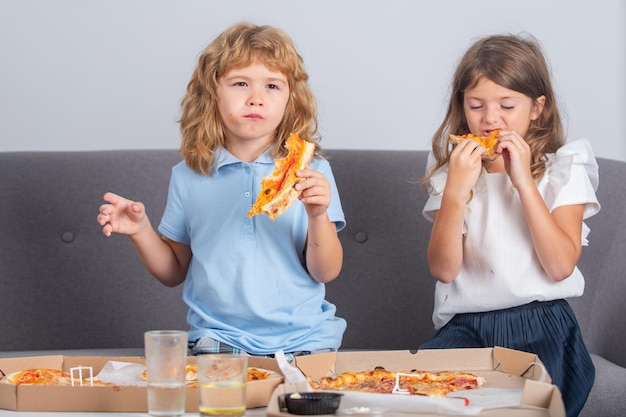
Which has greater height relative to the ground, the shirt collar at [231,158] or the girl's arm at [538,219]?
the shirt collar at [231,158]

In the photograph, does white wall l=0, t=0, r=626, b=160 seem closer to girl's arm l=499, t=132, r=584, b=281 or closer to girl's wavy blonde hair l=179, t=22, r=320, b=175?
girl's wavy blonde hair l=179, t=22, r=320, b=175

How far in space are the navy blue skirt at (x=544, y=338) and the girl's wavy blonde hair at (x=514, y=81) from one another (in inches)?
11.9

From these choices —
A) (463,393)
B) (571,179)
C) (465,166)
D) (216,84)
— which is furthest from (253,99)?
(463,393)

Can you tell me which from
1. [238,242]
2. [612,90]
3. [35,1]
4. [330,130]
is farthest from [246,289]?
[612,90]

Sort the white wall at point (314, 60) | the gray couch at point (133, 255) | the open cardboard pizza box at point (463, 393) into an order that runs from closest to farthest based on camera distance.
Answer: the open cardboard pizza box at point (463, 393), the gray couch at point (133, 255), the white wall at point (314, 60)

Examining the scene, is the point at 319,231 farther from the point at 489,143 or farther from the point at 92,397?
the point at 92,397

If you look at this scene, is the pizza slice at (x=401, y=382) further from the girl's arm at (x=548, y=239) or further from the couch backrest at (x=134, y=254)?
the couch backrest at (x=134, y=254)

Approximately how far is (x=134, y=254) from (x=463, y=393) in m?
1.37

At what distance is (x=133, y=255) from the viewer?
2.41 meters

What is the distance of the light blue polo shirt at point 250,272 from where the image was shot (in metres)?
1.84

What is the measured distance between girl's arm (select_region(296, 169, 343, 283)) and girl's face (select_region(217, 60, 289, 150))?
9.9 inches

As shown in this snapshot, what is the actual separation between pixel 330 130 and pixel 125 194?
0.63m

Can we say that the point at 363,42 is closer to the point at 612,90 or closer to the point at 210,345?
the point at 612,90

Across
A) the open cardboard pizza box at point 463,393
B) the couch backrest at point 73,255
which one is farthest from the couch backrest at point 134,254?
the open cardboard pizza box at point 463,393
